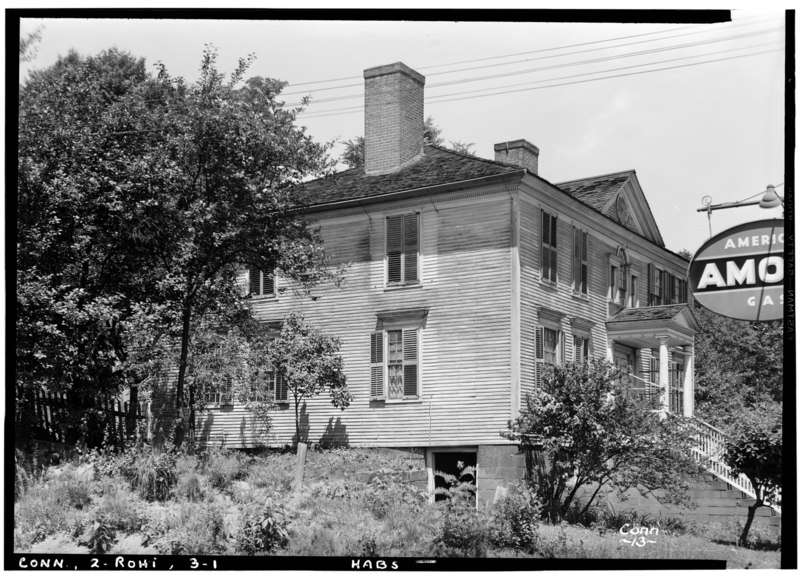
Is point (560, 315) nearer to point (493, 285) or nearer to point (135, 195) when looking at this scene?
point (493, 285)

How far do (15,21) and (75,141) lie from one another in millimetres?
5544

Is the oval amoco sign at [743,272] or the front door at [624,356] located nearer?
the oval amoco sign at [743,272]

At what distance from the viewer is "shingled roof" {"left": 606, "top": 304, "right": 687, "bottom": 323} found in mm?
28688

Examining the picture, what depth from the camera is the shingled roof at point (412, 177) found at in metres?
25.1


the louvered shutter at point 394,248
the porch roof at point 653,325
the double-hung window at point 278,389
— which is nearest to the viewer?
the louvered shutter at point 394,248

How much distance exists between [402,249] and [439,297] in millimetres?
1537

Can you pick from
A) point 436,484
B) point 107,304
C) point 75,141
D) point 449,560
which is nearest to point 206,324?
point 107,304

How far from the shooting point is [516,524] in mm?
19125

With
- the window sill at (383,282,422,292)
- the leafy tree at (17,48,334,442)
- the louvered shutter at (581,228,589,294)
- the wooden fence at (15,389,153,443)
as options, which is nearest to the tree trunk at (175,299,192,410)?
the leafy tree at (17,48,334,442)

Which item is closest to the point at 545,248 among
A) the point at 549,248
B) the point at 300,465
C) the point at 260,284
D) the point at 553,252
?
the point at 549,248

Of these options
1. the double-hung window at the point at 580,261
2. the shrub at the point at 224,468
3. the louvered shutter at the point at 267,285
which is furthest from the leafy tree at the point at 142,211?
the double-hung window at the point at 580,261

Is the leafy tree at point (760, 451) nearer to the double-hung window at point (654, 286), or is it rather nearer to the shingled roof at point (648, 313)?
the shingled roof at point (648, 313)

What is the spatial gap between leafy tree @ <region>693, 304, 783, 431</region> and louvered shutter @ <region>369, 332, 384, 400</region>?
11.1 m

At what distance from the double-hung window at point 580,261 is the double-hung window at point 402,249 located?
13.8 ft
